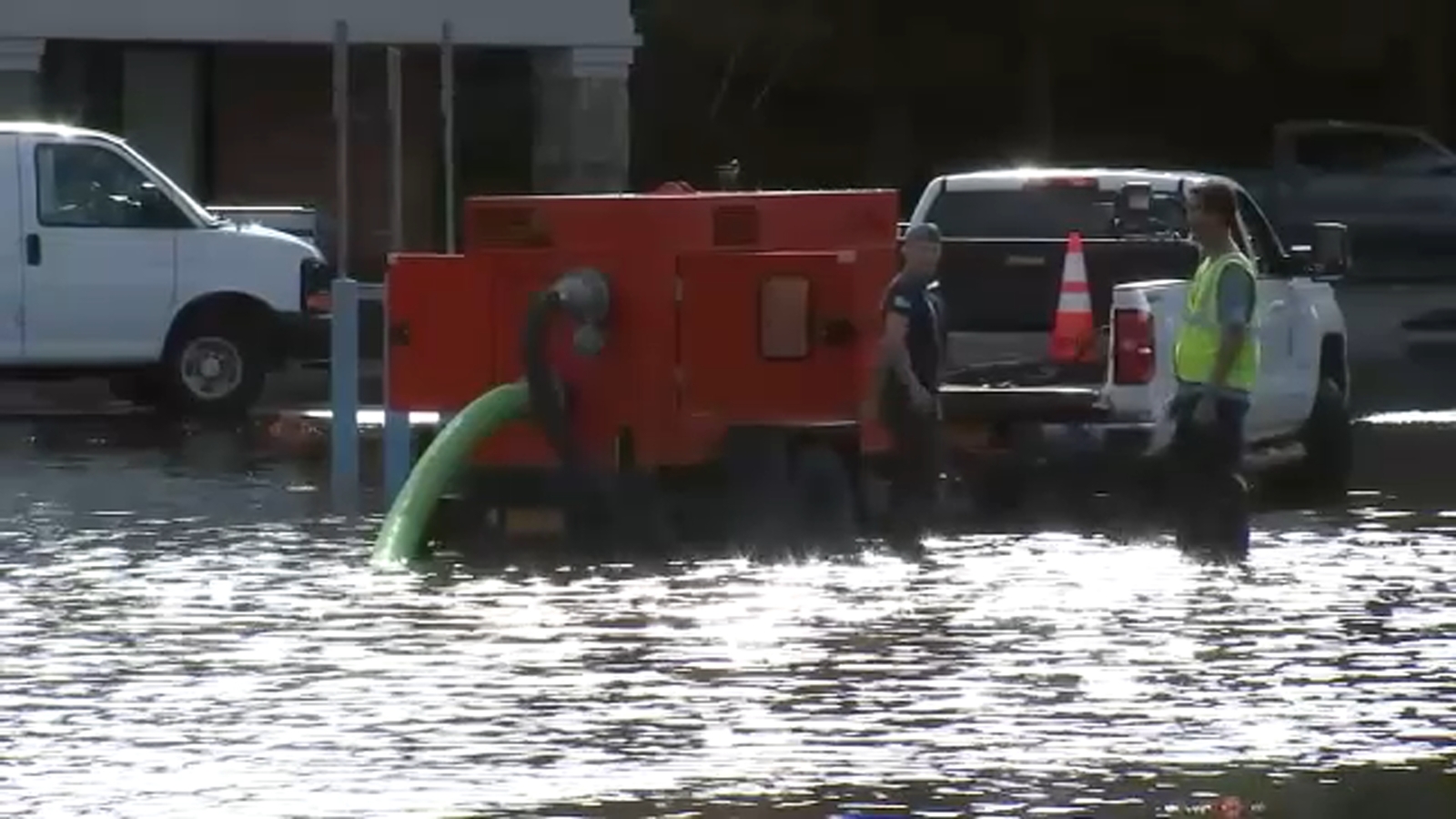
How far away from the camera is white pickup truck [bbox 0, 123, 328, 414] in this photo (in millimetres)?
28156

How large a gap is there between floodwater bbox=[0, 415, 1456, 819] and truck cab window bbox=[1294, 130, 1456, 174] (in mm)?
25055

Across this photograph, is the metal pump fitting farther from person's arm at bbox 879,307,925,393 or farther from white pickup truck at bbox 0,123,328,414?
white pickup truck at bbox 0,123,328,414

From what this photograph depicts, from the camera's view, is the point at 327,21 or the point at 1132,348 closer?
the point at 1132,348

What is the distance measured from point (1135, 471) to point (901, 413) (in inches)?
106

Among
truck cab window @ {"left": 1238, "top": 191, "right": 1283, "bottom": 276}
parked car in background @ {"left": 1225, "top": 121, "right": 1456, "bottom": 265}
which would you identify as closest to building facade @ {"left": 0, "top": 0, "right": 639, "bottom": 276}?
parked car in background @ {"left": 1225, "top": 121, "right": 1456, "bottom": 265}

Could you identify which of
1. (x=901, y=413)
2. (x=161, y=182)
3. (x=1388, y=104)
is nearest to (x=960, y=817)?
(x=901, y=413)

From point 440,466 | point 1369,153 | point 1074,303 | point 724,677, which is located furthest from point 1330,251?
point 1369,153

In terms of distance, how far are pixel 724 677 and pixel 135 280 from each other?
50.0 feet

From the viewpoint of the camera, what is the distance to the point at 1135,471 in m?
20.8

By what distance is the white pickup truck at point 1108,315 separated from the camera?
1941cm

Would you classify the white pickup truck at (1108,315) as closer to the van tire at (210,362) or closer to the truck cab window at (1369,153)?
the van tire at (210,362)

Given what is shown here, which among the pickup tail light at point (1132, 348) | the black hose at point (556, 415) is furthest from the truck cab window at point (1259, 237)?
the black hose at point (556, 415)

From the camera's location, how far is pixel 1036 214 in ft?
72.5

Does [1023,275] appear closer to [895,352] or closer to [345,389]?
[895,352]
